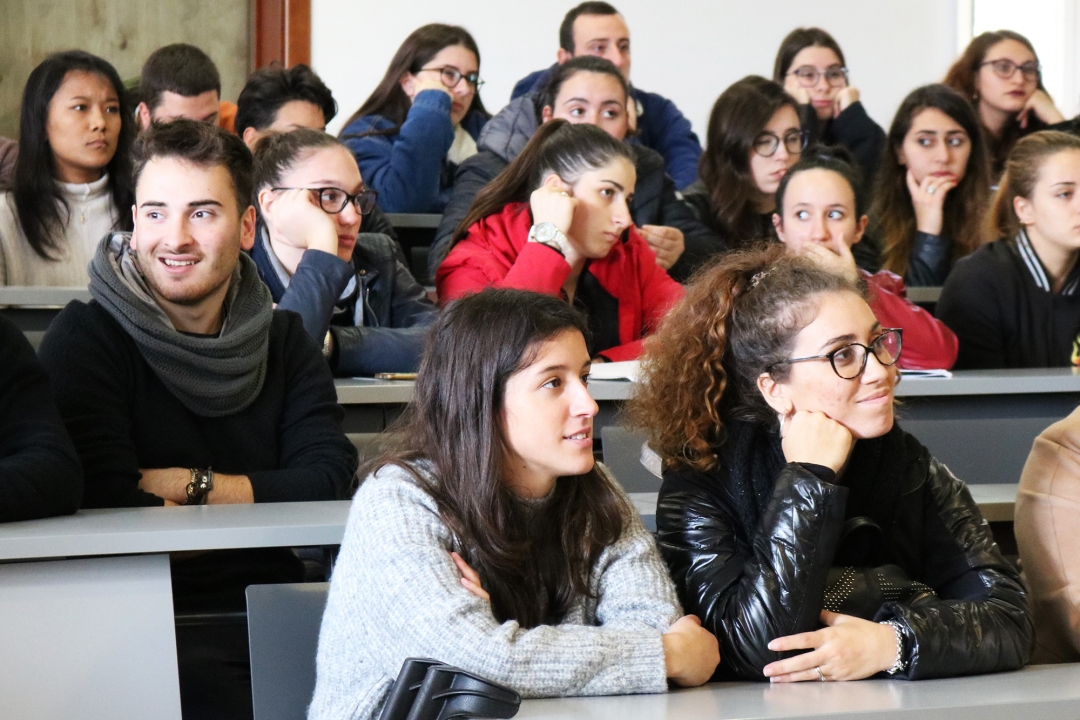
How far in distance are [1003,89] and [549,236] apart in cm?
263

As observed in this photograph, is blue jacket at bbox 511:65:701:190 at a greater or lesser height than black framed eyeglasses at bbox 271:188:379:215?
greater

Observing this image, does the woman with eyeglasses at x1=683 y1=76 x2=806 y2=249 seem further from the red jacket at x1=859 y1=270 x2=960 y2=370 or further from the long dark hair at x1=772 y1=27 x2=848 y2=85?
the long dark hair at x1=772 y1=27 x2=848 y2=85

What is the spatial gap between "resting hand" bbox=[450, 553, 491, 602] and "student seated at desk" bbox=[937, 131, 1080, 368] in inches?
87.4

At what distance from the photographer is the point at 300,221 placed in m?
2.67

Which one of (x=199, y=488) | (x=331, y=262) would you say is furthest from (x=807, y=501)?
(x=331, y=262)

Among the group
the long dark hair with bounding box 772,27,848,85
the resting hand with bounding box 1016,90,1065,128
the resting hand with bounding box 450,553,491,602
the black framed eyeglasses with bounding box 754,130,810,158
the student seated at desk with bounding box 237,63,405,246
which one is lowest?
the resting hand with bounding box 450,553,491,602

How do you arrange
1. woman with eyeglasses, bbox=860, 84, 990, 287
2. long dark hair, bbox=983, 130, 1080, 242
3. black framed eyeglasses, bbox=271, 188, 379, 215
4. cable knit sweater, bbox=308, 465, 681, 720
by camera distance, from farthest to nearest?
woman with eyeglasses, bbox=860, 84, 990, 287 < long dark hair, bbox=983, 130, 1080, 242 < black framed eyeglasses, bbox=271, 188, 379, 215 < cable knit sweater, bbox=308, 465, 681, 720

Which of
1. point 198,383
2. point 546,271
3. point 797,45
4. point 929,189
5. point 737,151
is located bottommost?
point 198,383

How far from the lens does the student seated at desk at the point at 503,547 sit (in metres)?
1.30

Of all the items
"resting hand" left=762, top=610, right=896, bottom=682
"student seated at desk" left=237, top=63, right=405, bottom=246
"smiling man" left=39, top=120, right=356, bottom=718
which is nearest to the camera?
"resting hand" left=762, top=610, right=896, bottom=682

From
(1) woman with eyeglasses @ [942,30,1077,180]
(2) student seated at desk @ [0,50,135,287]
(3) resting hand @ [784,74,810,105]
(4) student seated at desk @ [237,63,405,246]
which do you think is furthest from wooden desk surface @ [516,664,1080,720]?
(1) woman with eyeglasses @ [942,30,1077,180]

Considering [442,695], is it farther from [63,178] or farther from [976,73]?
[976,73]

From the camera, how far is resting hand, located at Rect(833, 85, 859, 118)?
476 cm

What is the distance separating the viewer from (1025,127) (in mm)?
4719
